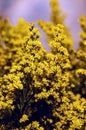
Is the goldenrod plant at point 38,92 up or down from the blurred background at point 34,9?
down

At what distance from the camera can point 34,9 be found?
192 ft

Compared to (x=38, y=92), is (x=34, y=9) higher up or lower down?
higher up

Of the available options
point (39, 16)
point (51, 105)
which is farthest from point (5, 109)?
point (39, 16)

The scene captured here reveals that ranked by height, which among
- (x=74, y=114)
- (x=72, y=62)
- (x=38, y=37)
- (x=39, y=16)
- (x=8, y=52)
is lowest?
(x=74, y=114)

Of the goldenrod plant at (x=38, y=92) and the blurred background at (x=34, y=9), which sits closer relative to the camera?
the goldenrod plant at (x=38, y=92)

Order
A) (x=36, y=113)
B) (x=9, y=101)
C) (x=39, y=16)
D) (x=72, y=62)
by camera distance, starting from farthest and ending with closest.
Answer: (x=39, y=16), (x=72, y=62), (x=36, y=113), (x=9, y=101)

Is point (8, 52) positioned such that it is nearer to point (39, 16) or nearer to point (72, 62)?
point (72, 62)

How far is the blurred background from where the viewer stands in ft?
185

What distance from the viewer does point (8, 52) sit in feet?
68.3

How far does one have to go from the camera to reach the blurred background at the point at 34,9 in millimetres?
56281

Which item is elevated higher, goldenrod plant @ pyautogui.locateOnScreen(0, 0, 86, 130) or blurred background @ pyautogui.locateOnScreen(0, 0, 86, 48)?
blurred background @ pyautogui.locateOnScreen(0, 0, 86, 48)

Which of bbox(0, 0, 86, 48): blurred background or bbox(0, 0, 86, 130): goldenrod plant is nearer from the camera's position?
bbox(0, 0, 86, 130): goldenrod plant

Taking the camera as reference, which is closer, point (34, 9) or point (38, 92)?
point (38, 92)

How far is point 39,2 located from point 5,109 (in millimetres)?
44065
